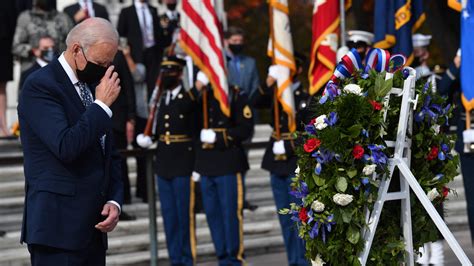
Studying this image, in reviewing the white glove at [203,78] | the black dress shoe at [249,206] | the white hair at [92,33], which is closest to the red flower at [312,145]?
the white hair at [92,33]

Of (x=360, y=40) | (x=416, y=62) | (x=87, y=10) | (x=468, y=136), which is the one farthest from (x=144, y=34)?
(x=468, y=136)

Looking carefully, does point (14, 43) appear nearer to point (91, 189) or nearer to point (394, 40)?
point (394, 40)

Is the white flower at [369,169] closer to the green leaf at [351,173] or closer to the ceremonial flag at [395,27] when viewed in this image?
the green leaf at [351,173]

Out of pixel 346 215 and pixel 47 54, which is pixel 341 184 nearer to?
pixel 346 215

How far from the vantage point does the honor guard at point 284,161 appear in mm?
11438

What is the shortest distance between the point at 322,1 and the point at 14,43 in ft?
12.1

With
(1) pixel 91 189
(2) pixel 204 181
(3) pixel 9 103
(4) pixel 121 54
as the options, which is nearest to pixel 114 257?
(2) pixel 204 181

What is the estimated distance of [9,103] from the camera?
16.2 meters

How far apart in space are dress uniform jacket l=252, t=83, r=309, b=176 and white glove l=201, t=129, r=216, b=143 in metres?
0.52

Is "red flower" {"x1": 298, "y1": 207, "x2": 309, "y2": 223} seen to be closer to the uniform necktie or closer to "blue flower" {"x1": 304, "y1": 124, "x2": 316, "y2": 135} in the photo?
"blue flower" {"x1": 304, "y1": 124, "x2": 316, "y2": 135}

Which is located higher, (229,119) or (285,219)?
(229,119)

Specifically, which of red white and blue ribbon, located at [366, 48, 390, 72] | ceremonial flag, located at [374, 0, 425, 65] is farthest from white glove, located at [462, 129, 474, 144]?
red white and blue ribbon, located at [366, 48, 390, 72]

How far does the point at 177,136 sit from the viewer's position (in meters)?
12.0

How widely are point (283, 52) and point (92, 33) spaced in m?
5.24
